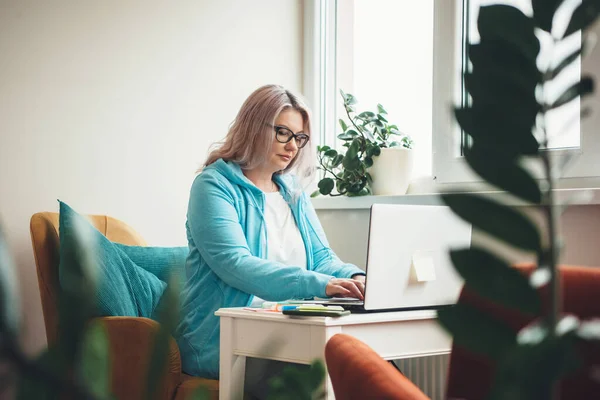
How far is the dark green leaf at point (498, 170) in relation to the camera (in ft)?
0.91

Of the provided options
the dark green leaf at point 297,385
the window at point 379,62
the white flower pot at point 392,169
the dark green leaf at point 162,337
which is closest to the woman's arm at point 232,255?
the white flower pot at point 392,169

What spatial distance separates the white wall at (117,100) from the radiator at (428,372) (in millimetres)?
1196

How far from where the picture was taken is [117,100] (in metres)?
3.05

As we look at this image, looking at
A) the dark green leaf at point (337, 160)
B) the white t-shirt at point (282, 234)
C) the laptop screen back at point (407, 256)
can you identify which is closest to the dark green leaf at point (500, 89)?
the laptop screen back at point (407, 256)

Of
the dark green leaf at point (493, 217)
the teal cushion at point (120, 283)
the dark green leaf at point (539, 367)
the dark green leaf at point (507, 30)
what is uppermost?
the dark green leaf at point (507, 30)

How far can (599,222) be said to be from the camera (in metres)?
2.45

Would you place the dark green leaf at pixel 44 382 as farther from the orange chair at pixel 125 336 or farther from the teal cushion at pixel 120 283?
the teal cushion at pixel 120 283

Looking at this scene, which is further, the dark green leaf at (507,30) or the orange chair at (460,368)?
A: the orange chair at (460,368)

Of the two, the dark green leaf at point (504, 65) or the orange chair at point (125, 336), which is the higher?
the dark green leaf at point (504, 65)

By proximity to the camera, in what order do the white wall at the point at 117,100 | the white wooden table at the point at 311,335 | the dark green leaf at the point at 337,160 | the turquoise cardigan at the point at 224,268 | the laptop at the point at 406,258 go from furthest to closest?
the dark green leaf at the point at 337,160 < the white wall at the point at 117,100 < the turquoise cardigan at the point at 224,268 < the laptop at the point at 406,258 < the white wooden table at the point at 311,335

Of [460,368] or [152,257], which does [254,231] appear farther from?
[460,368]

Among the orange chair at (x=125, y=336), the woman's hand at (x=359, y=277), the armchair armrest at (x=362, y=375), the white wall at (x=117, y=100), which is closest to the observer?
the armchair armrest at (x=362, y=375)

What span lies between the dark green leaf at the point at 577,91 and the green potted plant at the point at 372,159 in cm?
289

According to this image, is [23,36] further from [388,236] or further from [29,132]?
[388,236]
